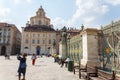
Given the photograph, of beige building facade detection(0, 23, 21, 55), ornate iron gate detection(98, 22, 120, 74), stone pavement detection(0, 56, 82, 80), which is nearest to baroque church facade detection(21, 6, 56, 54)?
beige building facade detection(0, 23, 21, 55)

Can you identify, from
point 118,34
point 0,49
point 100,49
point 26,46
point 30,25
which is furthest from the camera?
point 30,25

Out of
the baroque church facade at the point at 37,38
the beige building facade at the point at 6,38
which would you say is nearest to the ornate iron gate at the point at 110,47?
the beige building facade at the point at 6,38

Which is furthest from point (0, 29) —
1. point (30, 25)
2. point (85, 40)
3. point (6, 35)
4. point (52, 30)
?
point (85, 40)

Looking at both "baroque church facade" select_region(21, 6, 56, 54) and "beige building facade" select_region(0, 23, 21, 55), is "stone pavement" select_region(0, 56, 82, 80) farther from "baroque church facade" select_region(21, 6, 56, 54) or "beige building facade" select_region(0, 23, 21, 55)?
"baroque church facade" select_region(21, 6, 56, 54)

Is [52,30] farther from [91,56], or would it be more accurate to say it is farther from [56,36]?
[91,56]

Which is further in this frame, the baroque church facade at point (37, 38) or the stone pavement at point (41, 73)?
the baroque church facade at point (37, 38)

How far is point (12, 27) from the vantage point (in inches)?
2923

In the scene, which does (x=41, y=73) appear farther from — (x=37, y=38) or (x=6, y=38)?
(x=37, y=38)

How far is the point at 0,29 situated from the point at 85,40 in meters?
66.8

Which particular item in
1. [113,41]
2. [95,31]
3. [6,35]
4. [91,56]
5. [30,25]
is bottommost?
[91,56]

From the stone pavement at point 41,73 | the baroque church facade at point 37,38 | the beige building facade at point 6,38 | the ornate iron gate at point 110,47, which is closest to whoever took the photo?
the ornate iron gate at point 110,47

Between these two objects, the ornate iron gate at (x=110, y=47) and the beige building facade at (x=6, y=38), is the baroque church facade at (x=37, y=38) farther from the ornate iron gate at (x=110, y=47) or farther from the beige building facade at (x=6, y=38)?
the ornate iron gate at (x=110, y=47)

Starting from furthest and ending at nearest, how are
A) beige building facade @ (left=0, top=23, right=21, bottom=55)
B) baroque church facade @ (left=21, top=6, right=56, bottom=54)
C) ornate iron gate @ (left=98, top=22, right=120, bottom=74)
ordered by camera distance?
baroque church facade @ (left=21, top=6, right=56, bottom=54)
beige building facade @ (left=0, top=23, right=21, bottom=55)
ornate iron gate @ (left=98, top=22, right=120, bottom=74)

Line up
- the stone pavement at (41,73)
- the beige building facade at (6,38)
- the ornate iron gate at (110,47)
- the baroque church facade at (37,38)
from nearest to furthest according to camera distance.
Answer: the ornate iron gate at (110,47), the stone pavement at (41,73), the beige building facade at (6,38), the baroque church facade at (37,38)
